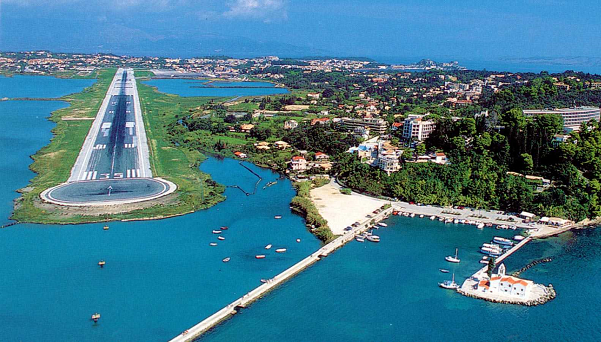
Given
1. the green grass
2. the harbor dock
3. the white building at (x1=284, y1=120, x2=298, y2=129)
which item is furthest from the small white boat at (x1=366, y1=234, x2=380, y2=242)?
the white building at (x1=284, y1=120, x2=298, y2=129)

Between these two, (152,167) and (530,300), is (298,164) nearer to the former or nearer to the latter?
(152,167)

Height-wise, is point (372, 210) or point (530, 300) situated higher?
point (372, 210)

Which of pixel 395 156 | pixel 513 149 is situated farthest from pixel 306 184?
pixel 513 149

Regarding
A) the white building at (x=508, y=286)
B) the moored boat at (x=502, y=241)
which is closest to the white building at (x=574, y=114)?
the moored boat at (x=502, y=241)

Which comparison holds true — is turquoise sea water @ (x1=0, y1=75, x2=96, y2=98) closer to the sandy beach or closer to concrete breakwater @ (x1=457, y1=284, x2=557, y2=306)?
the sandy beach

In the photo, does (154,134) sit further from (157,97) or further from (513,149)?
(513,149)

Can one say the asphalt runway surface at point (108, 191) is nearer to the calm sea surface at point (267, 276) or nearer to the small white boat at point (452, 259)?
the calm sea surface at point (267, 276)

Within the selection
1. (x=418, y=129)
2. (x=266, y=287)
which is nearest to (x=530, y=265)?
(x=266, y=287)
